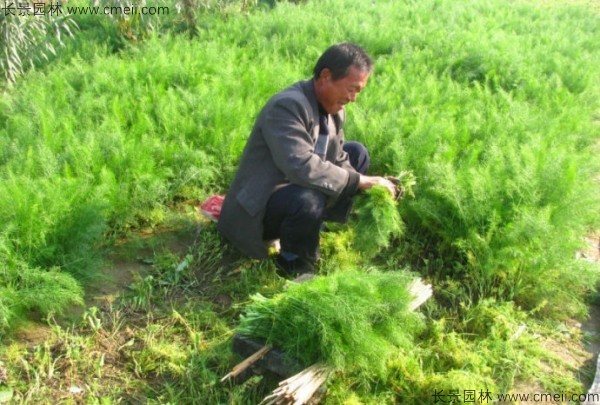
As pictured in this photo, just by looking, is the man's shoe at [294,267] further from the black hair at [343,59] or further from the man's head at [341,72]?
the black hair at [343,59]

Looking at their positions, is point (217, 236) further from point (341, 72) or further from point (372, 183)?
point (341, 72)

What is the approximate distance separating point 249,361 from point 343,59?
1.73 meters

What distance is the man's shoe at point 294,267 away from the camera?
349cm

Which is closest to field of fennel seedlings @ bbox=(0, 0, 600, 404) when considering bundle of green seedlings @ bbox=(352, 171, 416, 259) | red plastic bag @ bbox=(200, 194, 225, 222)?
bundle of green seedlings @ bbox=(352, 171, 416, 259)

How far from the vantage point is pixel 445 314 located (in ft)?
11.2

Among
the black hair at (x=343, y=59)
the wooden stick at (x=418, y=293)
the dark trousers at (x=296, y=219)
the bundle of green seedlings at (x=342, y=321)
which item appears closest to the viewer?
the bundle of green seedlings at (x=342, y=321)

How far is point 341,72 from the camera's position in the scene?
3193mm

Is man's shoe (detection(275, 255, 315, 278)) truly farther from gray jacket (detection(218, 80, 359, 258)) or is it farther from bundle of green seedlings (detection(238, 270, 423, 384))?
bundle of green seedlings (detection(238, 270, 423, 384))

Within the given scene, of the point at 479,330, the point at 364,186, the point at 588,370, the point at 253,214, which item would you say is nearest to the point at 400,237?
the point at 364,186

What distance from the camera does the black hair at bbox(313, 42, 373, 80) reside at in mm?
3166

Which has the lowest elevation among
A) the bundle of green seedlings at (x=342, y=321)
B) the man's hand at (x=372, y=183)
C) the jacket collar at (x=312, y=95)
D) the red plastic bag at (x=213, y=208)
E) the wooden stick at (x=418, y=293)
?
the red plastic bag at (x=213, y=208)

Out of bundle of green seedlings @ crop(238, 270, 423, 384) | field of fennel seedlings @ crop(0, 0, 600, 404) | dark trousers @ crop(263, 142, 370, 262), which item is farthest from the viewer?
dark trousers @ crop(263, 142, 370, 262)

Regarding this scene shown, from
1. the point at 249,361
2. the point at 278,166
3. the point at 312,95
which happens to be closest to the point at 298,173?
the point at 278,166

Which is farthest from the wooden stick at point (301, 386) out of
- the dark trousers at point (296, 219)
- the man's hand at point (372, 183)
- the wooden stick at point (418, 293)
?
the man's hand at point (372, 183)
